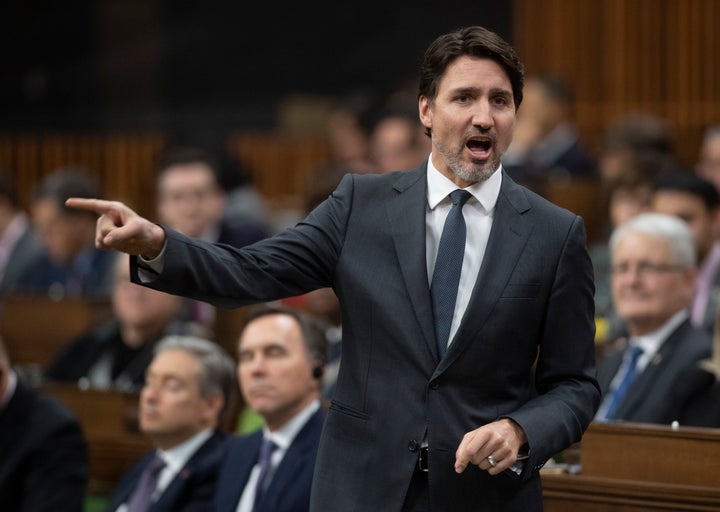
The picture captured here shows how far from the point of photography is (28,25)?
11656mm

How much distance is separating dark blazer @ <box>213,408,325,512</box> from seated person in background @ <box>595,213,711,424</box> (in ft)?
2.94

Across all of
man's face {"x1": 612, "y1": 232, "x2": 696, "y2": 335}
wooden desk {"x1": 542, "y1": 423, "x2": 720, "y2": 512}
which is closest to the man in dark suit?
wooden desk {"x1": 542, "y1": 423, "x2": 720, "y2": 512}

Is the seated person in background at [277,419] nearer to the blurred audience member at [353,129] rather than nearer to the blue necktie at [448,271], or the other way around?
the blue necktie at [448,271]

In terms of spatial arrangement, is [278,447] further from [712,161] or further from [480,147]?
[712,161]

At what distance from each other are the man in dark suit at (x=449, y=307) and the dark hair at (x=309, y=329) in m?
1.62

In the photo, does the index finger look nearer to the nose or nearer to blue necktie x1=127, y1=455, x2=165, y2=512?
the nose

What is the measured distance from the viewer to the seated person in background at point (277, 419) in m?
3.69

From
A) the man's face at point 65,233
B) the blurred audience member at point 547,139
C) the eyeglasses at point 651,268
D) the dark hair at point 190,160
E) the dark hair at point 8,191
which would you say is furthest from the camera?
the dark hair at point 8,191

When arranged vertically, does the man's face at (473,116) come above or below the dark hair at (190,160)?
above

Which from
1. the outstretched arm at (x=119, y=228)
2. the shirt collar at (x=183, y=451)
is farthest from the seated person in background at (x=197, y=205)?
the outstretched arm at (x=119, y=228)

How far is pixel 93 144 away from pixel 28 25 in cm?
194

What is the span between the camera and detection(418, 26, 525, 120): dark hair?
2336mm

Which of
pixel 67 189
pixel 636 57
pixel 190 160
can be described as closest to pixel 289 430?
pixel 190 160

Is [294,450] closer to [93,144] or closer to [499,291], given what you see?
[499,291]
